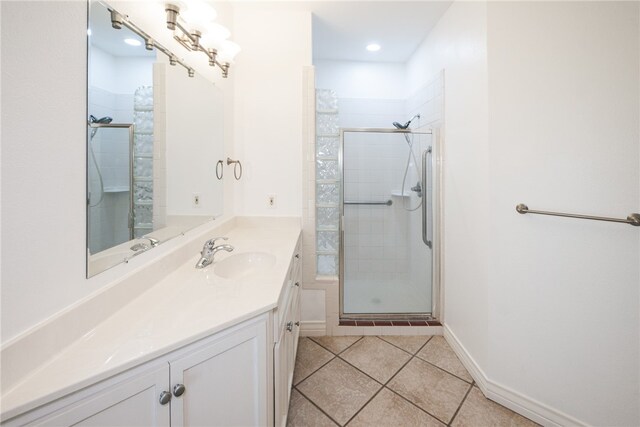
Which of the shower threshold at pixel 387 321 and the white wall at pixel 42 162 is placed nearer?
the white wall at pixel 42 162

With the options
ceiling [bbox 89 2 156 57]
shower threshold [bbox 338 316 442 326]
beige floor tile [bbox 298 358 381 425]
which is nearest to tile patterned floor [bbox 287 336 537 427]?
beige floor tile [bbox 298 358 381 425]

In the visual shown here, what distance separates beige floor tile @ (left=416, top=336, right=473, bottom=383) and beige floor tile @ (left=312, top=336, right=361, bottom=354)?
0.49m

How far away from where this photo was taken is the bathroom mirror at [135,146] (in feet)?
2.50

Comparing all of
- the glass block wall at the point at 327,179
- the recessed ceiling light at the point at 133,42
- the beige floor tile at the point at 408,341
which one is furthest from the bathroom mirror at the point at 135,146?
the beige floor tile at the point at 408,341

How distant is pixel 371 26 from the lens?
2.14 m

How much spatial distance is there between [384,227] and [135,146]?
2132 mm

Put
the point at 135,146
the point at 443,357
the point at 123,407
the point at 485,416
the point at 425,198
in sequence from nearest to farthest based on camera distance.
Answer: the point at 123,407 → the point at 135,146 → the point at 485,416 → the point at 443,357 → the point at 425,198

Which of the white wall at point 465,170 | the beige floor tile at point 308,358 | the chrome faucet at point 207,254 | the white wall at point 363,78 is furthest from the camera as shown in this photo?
the white wall at point 363,78

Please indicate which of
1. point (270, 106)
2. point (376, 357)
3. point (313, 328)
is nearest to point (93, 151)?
point (270, 106)

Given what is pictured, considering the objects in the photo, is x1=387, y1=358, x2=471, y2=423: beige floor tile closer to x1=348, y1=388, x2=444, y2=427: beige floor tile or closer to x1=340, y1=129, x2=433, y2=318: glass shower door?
x1=348, y1=388, x2=444, y2=427: beige floor tile

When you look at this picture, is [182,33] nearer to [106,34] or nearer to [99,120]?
[106,34]

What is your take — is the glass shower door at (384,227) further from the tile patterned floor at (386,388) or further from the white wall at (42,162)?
the white wall at (42,162)

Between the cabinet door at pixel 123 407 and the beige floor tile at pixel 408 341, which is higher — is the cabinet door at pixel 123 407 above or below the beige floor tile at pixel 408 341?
above

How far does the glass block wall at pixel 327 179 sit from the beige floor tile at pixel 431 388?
2.69 ft
